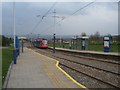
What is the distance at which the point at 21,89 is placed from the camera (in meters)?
10.9

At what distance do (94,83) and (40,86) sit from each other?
3.88 m

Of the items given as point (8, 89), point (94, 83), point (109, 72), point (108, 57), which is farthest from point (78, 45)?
point (8, 89)

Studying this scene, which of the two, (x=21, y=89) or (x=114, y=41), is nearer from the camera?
(x=21, y=89)

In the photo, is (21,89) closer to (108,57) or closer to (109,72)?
(109,72)

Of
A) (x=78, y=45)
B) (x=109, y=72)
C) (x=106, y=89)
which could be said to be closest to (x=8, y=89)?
(x=106, y=89)

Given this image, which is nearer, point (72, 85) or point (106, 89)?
point (72, 85)

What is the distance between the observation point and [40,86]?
37.8 ft

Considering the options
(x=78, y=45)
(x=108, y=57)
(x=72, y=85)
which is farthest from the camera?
(x=78, y=45)

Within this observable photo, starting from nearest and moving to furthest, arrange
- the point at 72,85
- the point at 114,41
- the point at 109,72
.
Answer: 1. the point at 72,85
2. the point at 109,72
3. the point at 114,41

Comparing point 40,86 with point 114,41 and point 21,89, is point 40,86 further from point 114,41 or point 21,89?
point 114,41

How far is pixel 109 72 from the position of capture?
18781mm

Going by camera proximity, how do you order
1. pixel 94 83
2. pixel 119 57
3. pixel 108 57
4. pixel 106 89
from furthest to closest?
pixel 108 57 → pixel 119 57 → pixel 94 83 → pixel 106 89

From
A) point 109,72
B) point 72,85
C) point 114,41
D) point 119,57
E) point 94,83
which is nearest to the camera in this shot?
point 72,85

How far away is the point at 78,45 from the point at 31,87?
1889 inches
